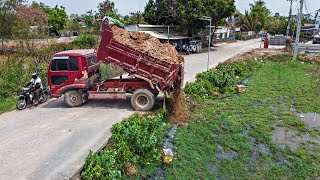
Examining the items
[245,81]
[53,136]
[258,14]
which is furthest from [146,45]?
[258,14]

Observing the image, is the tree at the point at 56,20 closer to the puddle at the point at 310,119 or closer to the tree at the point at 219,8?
the tree at the point at 219,8

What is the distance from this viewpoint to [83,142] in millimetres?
7773

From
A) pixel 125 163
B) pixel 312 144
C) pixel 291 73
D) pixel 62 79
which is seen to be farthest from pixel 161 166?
pixel 291 73

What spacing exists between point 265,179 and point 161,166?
2.37m

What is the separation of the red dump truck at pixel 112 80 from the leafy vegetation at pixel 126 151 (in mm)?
1667

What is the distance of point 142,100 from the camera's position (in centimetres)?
1043

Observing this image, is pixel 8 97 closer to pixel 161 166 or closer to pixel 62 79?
pixel 62 79

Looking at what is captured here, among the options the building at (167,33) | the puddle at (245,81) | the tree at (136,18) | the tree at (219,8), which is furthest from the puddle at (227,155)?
the tree at (136,18)

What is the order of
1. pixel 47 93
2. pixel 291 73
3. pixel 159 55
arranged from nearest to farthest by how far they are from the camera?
pixel 159 55
pixel 47 93
pixel 291 73

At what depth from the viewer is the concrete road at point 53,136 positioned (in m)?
6.43

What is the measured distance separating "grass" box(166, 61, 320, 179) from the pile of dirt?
2.30 meters

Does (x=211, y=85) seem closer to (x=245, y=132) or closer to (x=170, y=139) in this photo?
(x=245, y=132)

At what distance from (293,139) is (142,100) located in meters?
5.11

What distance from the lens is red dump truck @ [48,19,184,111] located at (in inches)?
388
